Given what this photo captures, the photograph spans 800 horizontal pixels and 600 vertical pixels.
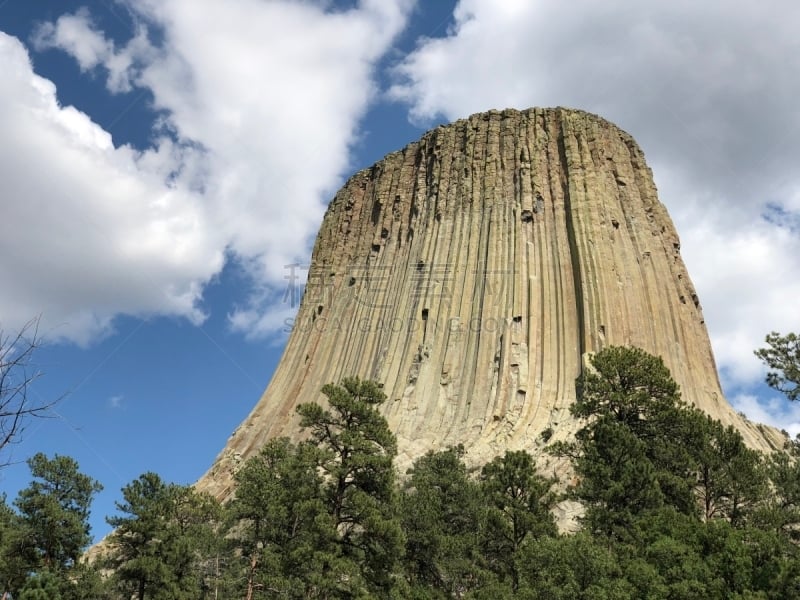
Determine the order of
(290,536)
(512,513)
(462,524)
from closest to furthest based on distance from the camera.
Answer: (290,536), (512,513), (462,524)

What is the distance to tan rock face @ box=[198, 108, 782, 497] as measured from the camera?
39.1m

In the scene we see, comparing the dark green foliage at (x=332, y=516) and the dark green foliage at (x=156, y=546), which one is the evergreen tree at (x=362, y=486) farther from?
the dark green foliage at (x=156, y=546)

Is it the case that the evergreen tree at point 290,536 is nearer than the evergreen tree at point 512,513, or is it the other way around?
the evergreen tree at point 290,536

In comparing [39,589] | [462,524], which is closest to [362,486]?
[462,524]

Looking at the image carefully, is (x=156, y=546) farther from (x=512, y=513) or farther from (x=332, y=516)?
(x=512, y=513)

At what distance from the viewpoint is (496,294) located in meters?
42.9

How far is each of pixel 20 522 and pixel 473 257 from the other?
2925 cm

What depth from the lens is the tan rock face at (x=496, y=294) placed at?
3909 centimetres

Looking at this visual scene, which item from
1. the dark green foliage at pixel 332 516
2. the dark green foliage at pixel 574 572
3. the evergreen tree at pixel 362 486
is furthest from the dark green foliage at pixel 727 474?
the dark green foliage at pixel 332 516

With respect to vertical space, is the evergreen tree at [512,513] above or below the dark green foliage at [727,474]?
below

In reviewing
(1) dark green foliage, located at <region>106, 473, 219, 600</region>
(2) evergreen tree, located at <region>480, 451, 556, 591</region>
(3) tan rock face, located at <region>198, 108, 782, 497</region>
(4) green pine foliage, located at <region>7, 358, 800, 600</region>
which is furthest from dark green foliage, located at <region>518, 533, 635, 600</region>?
(3) tan rock face, located at <region>198, 108, 782, 497</region>

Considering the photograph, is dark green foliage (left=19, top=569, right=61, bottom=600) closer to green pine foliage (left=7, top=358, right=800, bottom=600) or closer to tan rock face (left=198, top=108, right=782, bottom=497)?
green pine foliage (left=7, top=358, right=800, bottom=600)

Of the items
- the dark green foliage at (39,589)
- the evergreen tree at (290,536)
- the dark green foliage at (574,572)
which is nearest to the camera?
the dark green foliage at (39,589)

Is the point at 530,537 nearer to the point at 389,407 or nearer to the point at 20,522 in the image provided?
the point at 20,522
